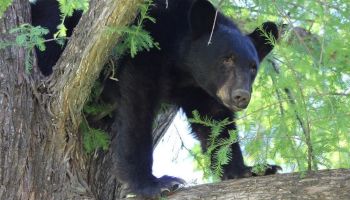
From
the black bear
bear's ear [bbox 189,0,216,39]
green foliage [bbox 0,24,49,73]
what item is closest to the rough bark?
the black bear

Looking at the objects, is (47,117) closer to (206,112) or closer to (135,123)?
(135,123)

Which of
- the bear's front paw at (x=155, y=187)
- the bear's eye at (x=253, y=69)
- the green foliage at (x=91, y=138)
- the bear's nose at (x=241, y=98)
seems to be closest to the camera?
the bear's front paw at (x=155, y=187)

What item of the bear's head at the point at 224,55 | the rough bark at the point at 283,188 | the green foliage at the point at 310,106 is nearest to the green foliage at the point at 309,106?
the green foliage at the point at 310,106

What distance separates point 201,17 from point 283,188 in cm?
226

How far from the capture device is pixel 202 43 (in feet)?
21.8

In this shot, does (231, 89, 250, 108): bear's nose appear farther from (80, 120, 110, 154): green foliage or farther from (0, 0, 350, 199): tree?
(80, 120, 110, 154): green foliage

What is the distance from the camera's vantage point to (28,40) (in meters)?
5.34

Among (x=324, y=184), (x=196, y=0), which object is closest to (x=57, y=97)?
(x=196, y=0)

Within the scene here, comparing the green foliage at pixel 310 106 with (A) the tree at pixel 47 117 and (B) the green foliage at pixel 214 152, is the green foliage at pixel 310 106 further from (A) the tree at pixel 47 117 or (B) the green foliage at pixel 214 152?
(A) the tree at pixel 47 117

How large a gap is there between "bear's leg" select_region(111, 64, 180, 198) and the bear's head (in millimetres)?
558

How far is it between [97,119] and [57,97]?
3.93 ft

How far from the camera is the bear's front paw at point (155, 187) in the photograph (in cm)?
548

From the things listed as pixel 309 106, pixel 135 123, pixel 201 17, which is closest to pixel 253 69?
pixel 201 17

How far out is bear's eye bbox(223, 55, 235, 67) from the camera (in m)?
6.27
